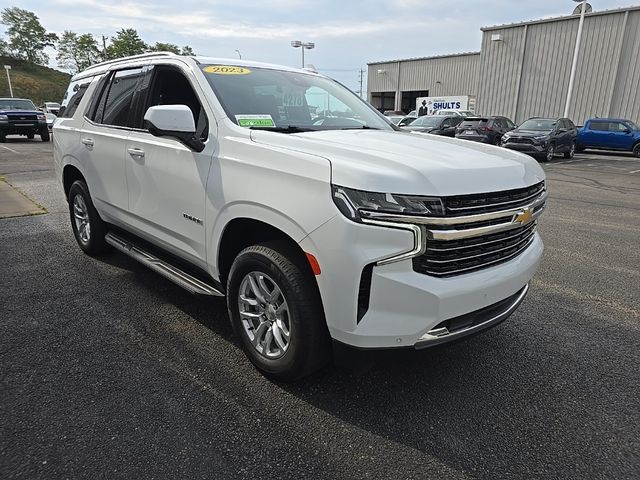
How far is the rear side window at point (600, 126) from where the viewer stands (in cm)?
2112

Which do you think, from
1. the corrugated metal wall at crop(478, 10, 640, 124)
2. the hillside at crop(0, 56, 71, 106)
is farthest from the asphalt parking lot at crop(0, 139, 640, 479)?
the hillside at crop(0, 56, 71, 106)

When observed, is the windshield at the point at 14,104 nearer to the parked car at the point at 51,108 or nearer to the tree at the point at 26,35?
the parked car at the point at 51,108

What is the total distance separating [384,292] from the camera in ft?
7.47

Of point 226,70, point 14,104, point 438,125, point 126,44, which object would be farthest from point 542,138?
point 126,44

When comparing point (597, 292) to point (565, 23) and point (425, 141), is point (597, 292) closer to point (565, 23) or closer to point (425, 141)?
point (425, 141)

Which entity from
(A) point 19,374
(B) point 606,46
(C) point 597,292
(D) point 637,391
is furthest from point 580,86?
(A) point 19,374

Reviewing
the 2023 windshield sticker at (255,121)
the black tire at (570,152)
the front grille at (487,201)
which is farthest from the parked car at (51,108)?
the front grille at (487,201)

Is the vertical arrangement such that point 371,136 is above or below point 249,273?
above

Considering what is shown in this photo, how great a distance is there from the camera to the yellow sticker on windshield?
3.46 metres

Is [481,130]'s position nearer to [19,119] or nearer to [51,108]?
[19,119]

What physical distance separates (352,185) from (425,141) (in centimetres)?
113

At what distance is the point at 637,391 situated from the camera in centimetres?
289

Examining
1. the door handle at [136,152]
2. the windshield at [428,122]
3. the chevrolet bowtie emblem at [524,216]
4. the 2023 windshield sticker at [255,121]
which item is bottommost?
the windshield at [428,122]

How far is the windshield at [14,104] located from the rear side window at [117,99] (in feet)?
68.8
